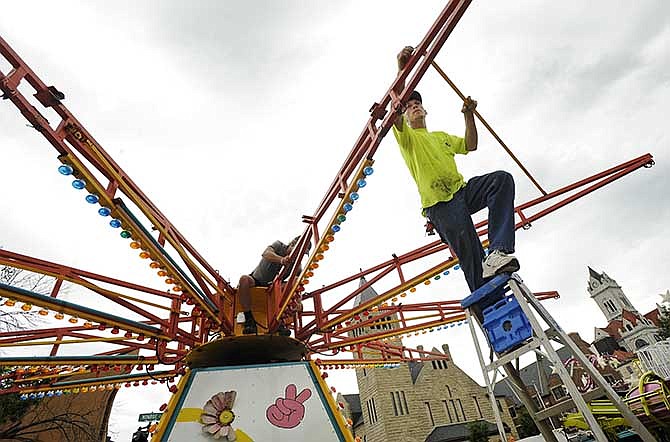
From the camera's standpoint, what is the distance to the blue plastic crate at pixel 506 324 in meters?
2.84

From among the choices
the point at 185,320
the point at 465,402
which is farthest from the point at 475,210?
the point at 465,402

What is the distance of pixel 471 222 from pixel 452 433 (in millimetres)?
27224

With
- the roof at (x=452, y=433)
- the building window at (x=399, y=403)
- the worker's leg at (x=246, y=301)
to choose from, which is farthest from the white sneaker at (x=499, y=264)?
the building window at (x=399, y=403)

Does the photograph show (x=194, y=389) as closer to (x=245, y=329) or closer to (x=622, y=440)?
(x=245, y=329)

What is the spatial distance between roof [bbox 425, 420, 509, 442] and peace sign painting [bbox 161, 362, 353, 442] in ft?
78.9

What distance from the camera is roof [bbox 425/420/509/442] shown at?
25.4 m

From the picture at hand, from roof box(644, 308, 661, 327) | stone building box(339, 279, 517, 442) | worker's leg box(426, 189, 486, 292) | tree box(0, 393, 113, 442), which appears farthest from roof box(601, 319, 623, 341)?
worker's leg box(426, 189, 486, 292)

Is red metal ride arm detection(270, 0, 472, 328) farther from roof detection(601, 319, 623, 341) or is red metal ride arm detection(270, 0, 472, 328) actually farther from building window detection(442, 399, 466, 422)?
roof detection(601, 319, 623, 341)

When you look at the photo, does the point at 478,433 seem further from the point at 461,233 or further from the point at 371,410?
the point at 461,233

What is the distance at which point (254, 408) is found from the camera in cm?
468

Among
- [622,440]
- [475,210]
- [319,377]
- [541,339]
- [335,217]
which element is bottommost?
[622,440]

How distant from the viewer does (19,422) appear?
1198 cm

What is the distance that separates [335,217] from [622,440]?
3.11 metres

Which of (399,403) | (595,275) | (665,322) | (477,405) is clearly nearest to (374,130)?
(399,403)
